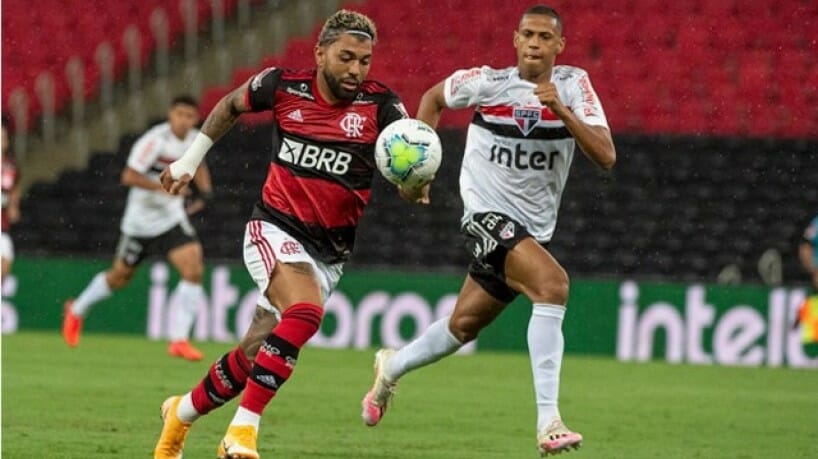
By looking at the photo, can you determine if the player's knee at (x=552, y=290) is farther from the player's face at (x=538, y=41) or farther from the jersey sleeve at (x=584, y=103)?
the player's face at (x=538, y=41)

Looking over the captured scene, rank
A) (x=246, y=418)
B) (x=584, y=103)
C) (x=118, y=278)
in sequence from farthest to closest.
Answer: (x=118, y=278) < (x=584, y=103) < (x=246, y=418)

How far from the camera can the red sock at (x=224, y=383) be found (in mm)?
7285

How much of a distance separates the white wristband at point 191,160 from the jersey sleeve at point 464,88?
4.56 feet

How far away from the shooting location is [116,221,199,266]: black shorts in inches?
587

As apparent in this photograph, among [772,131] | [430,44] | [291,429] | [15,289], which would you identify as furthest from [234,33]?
[291,429]

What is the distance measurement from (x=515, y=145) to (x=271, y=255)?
5.26 feet

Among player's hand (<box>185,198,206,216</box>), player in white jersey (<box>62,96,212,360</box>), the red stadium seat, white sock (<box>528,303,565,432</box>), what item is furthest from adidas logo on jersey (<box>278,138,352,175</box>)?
the red stadium seat

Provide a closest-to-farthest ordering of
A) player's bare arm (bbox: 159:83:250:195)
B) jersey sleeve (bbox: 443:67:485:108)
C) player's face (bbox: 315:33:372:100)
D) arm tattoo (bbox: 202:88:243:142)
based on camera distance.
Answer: player's face (bbox: 315:33:372:100) < player's bare arm (bbox: 159:83:250:195) < arm tattoo (bbox: 202:88:243:142) < jersey sleeve (bbox: 443:67:485:108)

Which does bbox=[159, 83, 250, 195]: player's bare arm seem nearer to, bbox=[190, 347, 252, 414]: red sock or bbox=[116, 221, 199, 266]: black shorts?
bbox=[190, 347, 252, 414]: red sock

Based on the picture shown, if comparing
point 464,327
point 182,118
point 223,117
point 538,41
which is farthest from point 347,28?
point 182,118

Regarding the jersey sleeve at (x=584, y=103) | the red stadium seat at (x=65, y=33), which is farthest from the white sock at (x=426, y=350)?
the red stadium seat at (x=65, y=33)

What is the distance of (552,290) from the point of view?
802 cm

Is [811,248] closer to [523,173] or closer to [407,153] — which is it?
[523,173]

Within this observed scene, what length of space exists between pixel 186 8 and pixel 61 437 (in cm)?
1358
